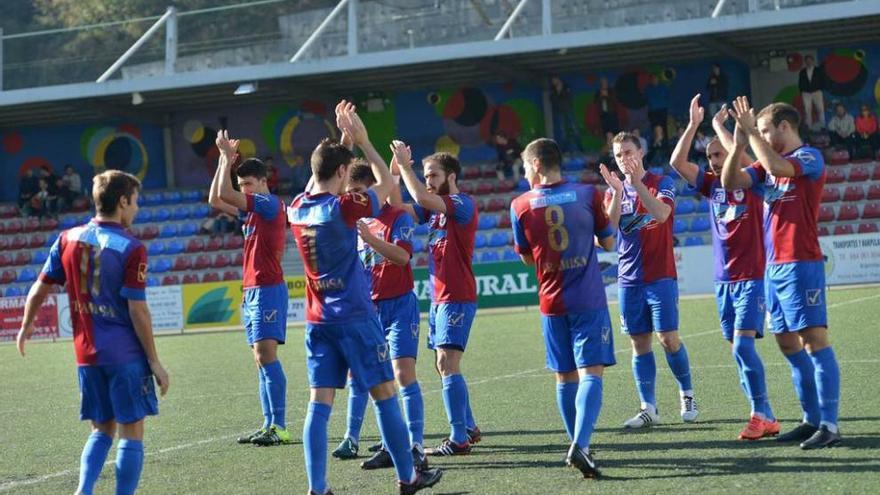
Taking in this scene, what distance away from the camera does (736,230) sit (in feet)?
29.5

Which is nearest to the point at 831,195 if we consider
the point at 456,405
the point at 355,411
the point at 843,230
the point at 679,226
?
the point at 843,230

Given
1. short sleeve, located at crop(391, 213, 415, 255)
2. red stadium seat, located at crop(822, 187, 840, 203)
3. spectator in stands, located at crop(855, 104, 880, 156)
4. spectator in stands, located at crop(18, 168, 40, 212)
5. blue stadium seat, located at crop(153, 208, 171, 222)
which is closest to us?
short sleeve, located at crop(391, 213, 415, 255)

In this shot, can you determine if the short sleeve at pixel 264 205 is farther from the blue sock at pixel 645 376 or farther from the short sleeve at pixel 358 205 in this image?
the blue sock at pixel 645 376

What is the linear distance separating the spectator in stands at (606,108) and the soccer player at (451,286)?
71.9 feet

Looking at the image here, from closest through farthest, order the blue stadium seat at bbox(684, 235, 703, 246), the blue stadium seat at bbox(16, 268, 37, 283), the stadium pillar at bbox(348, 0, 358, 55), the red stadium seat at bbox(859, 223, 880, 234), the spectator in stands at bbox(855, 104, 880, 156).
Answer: the red stadium seat at bbox(859, 223, 880, 234), the blue stadium seat at bbox(684, 235, 703, 246), the spectator in stands at bbox(855, 104, 880, 156), the stadium pillar at bbox(348, 0, 358, 55), the blue stadium seat at bbox(16, 268, 37, 283)

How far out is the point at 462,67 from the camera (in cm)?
3073

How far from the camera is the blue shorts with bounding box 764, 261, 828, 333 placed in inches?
305

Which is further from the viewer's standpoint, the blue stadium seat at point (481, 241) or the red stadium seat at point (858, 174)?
the blue stadium seat at point (481, 241)

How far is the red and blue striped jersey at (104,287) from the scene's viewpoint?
21.2 feet

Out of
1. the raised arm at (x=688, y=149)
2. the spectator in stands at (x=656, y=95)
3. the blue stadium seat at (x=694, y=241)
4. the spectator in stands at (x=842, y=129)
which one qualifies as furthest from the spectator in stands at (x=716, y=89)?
the raised arm at (x=688, y=149)

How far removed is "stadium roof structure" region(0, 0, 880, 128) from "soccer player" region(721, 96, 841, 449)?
1928 cm

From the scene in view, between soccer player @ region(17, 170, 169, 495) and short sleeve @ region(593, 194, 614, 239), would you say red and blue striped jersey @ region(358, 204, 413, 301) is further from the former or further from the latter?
soccer player @ region(17, 170, 169, 495)

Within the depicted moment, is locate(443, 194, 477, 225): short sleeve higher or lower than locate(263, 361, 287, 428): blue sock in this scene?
higher

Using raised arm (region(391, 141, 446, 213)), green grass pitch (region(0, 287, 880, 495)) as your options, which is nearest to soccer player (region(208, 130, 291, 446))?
green grass pitch (region(0, 287, 880, 495))
